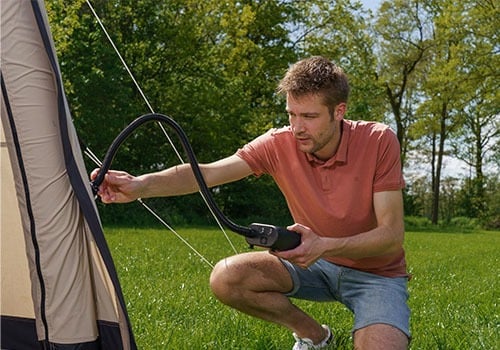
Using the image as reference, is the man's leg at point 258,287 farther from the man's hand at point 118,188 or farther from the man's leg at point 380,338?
the man's hand at point 118,188

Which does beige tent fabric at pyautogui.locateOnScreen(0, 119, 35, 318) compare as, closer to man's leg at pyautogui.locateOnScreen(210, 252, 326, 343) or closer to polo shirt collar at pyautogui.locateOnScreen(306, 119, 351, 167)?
man's leg at pyautogui.locateOnScreen(210, 252, 326, 343)

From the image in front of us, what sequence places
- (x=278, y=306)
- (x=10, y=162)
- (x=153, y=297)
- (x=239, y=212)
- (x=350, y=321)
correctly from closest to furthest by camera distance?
(x=10, y=162), (x=278, y=306), (x=350, y=321), (x=153, y=297), (x=239, y=212)

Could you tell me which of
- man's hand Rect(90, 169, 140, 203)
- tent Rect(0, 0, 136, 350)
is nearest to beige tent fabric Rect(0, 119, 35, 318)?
tent Rect(0, 0, 136, 350)

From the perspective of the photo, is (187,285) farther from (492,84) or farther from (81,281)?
(492,84)

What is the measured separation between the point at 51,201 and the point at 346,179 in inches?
59.9

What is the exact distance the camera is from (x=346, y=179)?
384 centimetres

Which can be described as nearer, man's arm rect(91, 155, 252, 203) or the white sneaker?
man's arm rect(91, 155, 252, 203)

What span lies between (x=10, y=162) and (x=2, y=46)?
47 cm

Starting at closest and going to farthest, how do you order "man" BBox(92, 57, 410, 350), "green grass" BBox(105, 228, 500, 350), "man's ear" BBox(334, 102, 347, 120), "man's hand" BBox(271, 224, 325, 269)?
"man's hand" BBox(271, 224, 325, 269)
"man" BBox(92, 57, 410, 350)
"man's ear" BBox(334, 102, 347, 120)
"green grass" BBox(105, 228, 500, 350)

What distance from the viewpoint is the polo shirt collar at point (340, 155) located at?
3.86 metres

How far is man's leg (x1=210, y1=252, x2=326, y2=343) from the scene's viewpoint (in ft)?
13.3

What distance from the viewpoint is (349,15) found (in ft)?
104

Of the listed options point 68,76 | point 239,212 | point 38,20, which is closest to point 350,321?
point 38,20

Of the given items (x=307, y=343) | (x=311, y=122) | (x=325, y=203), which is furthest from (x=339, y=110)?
(x=307, y=343)
